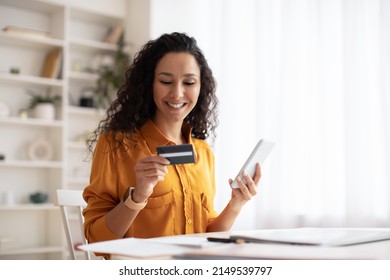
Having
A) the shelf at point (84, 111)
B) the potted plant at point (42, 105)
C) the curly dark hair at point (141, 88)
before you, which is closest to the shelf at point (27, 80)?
the potted plant at point (42, 105)

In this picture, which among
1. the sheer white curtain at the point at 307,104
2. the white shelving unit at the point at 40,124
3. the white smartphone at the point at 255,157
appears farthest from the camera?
the white shelving unit at the point at 40,124

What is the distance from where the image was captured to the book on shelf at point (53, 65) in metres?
4.15

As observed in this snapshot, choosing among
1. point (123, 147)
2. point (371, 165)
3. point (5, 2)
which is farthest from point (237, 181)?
point (5, 2)

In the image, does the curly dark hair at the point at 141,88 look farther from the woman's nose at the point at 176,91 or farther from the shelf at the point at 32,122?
the shelf at the point at 32,122

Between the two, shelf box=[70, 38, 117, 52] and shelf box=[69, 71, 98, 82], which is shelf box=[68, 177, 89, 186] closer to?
shelf box=[69, 71, 98, 82]

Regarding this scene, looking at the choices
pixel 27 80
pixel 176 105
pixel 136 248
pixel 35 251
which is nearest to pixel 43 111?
pixel 27 80

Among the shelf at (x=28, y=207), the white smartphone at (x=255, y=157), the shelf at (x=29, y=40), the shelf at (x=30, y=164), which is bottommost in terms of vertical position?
the shelf at (x=28, y=207)

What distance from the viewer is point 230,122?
3.66m

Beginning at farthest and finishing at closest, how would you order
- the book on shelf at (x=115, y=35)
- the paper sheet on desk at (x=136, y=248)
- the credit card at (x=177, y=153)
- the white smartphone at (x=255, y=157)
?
the book on shelf at (x=115, y=35), the white smartphone at (x=255, y=157), the credit card at (x=177, y=153), the paper sheet on desk at (x=136, y=248)

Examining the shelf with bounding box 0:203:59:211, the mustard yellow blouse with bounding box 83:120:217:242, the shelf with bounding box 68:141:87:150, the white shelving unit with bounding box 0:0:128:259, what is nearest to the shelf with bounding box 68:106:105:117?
the white shelving unit with bounding box 0:0:128:259

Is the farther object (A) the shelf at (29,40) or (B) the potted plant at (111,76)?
(B) the potted plant at (111,76)

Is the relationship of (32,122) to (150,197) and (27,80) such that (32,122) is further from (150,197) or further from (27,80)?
(150,197)

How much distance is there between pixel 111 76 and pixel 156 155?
2.96m

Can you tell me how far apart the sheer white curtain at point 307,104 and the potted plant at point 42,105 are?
1.28 m
